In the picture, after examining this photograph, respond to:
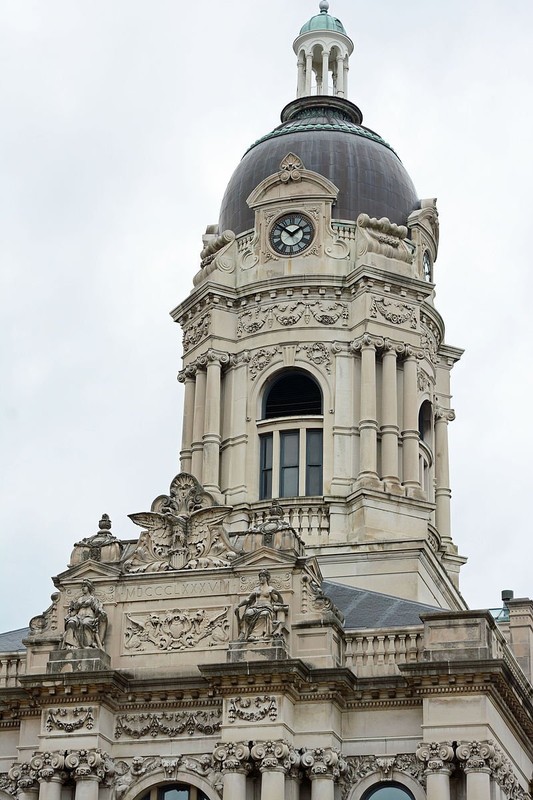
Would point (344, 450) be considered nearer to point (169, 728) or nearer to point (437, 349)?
point (437, 349)

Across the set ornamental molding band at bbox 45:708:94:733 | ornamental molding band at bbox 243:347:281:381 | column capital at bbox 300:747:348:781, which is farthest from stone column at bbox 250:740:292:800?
ornamental molding band at bbox 243:347:281:381

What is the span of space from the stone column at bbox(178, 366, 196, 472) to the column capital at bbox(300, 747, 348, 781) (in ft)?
49.1

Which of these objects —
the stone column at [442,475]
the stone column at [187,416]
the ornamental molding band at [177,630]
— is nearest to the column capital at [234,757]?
the ornamental molding band at [177,630]

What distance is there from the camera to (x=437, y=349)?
5784cm

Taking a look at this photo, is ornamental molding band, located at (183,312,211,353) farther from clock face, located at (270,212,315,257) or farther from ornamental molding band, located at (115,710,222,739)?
ornamental molding band, located at (115,710,222,739)

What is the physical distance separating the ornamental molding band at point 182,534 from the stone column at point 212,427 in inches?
285

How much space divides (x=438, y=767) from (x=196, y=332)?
2072 cm

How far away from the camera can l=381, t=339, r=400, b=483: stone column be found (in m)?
52.8

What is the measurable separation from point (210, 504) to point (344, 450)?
8.55 m

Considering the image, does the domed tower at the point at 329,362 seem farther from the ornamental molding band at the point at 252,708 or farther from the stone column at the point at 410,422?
the ornamental molding band at the point at 252,708

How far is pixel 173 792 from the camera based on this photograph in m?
43.1

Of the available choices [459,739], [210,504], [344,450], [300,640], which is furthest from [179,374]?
[459,739]

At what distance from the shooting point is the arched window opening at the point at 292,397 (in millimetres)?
55031

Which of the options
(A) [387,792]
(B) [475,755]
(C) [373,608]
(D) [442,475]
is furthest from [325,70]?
(B) [475,755]
